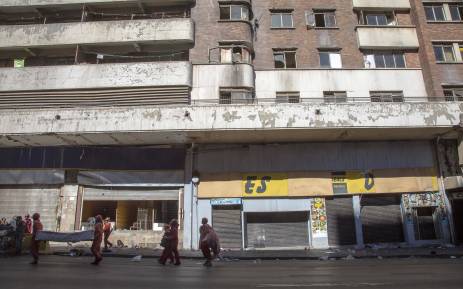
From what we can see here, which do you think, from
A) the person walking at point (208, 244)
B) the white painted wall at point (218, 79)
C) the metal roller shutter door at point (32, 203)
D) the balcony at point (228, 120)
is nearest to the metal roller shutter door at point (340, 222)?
the balcony at point (228, 120)

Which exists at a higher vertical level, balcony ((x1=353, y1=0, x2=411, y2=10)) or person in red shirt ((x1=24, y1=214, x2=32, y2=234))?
balcony ((x1=353, y1=0, x2=411, y2=10))

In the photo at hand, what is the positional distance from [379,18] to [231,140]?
12.5m

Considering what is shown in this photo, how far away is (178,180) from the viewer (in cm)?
1877

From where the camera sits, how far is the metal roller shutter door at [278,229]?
18328 millimetres

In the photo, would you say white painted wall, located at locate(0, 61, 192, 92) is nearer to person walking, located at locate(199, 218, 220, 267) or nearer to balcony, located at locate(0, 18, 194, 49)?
balcony, located at locate(0, 18, 194, 49)

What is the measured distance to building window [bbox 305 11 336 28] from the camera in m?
22.1

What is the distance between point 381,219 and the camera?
738 inches

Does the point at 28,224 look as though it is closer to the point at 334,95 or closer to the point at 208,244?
the point at 208,244

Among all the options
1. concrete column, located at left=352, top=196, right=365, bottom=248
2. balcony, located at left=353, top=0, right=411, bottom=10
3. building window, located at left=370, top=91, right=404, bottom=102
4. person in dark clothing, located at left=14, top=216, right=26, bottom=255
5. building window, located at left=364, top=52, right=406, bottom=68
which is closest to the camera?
person in dark clothing, located at left=14, top=216, right=26, bottom=255

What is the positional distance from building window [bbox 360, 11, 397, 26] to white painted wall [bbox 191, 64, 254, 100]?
850cm

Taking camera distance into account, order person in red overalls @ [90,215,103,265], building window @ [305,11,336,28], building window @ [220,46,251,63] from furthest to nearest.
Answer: building window @ [305,11,336,28] < building window @ [220,46,251,63] < person in red overalls @ [90,215,103,265]

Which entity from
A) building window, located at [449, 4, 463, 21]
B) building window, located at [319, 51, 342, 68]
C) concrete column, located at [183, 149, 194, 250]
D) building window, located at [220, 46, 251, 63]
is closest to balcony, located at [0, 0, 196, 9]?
building window, located at [220, 46, 251, 63]

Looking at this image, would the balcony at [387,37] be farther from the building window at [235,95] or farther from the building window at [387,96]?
the building window at [235,95]

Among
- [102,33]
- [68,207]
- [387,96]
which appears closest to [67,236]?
[68,207]
